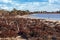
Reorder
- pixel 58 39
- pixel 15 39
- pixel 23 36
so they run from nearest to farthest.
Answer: pixel 58 39, pixel 15 39, pixel 23 36

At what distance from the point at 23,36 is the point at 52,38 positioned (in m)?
2.79

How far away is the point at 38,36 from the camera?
16844 millimetres

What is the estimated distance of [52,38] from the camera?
619 inches

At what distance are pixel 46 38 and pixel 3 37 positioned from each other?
363cm

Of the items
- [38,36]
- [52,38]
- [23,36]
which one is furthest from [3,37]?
[52,38]

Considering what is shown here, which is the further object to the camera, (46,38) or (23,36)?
(23,36)

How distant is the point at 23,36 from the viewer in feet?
57.7

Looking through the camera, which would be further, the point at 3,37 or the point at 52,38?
the point at 3,37

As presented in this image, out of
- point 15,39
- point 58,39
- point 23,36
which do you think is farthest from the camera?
point 23,36

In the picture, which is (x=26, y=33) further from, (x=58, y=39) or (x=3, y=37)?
(x=58, y=39)

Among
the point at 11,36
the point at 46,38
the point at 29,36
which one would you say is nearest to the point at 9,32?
the point at 11,36

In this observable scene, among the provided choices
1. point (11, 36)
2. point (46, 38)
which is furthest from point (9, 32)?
point (46, 38)

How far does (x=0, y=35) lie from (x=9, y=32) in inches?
31.0

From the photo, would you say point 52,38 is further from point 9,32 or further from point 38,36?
A: point 9,32
